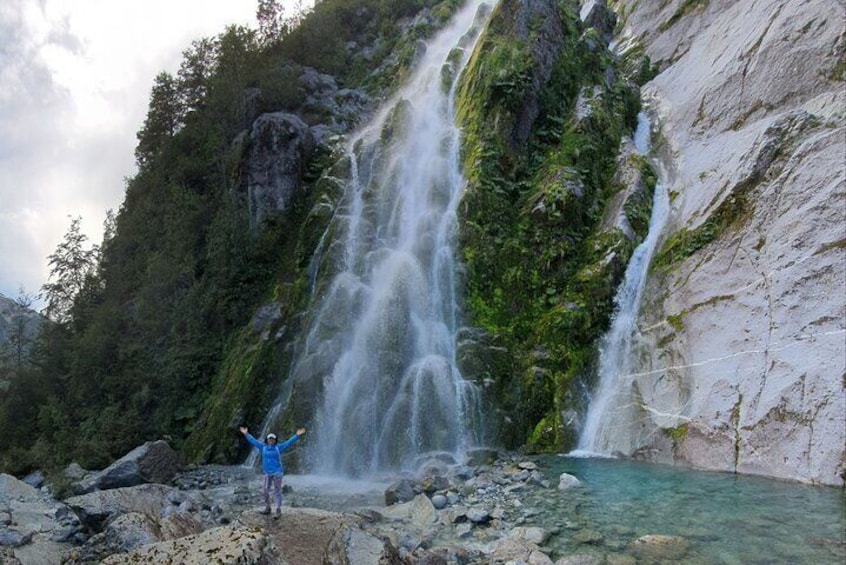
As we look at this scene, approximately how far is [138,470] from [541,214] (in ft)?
45.4

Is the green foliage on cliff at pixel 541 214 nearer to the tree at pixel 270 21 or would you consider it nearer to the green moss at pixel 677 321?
the green moss at pixel 677 321

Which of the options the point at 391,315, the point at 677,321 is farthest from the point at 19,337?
the point at 677,321

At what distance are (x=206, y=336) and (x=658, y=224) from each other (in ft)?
55.5

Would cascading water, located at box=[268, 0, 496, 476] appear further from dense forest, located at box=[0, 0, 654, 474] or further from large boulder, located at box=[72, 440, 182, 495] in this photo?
large boulder, located at box=[72, 440, 182, 495]

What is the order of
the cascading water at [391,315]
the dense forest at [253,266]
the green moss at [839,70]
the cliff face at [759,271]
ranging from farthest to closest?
1. the dense forest at [253,266]
2. the cascading water at [391,315]
3. the green moss at [839,70]
4. the cliff face at [759,271]

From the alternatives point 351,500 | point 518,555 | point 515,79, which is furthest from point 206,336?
point 518,555

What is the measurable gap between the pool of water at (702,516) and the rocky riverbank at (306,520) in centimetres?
21

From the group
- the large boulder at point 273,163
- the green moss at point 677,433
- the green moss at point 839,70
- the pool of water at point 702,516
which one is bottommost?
the pool of water at point 702,516

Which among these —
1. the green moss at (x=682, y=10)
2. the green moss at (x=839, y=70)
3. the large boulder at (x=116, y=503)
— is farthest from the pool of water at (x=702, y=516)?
the green moss at (x=682, y=10)

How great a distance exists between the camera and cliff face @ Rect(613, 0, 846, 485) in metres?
9.82

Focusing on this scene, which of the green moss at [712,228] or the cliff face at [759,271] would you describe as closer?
the cliff face at [759,271]

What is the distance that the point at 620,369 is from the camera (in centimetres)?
1411

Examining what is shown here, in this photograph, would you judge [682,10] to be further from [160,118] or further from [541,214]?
[160,118]

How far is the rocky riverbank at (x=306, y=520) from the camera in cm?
666
